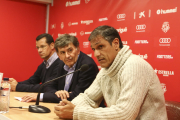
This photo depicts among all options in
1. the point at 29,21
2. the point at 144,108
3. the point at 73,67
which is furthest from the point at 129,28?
the point at 29,21

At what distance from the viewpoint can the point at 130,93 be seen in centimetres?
137

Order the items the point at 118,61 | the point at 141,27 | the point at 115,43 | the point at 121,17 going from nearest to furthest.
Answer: the point at 118,61 → the point at 115,43 → the point at 141,27 → the point at 121,17

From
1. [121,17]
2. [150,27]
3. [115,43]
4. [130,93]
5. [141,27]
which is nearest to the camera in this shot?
[130,93]

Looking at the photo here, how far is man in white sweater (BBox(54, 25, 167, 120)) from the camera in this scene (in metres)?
1.37

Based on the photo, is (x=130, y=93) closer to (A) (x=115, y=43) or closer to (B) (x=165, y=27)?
(A) (x=115, y=43)

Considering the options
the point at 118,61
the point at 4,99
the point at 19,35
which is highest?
the point at 19,35

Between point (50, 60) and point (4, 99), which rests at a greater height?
point (50, 60)

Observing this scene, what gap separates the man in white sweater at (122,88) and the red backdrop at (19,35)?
3.50 m

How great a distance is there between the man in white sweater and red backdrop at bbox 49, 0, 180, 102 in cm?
119

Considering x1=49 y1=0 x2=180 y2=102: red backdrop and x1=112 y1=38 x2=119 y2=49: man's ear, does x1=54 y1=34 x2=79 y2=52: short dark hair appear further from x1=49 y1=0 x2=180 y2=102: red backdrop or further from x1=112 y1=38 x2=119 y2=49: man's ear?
x1=112 y1=38 x2=119 y2=49: man's ear

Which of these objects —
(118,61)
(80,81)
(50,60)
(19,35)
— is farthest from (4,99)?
(19,35)

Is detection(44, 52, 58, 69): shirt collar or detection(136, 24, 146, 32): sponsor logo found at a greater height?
detection(136, 24, 146, 32): sponsor logo

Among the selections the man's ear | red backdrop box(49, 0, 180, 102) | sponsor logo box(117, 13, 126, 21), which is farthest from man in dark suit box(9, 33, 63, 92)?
the man's ear

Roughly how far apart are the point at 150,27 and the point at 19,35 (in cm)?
315
